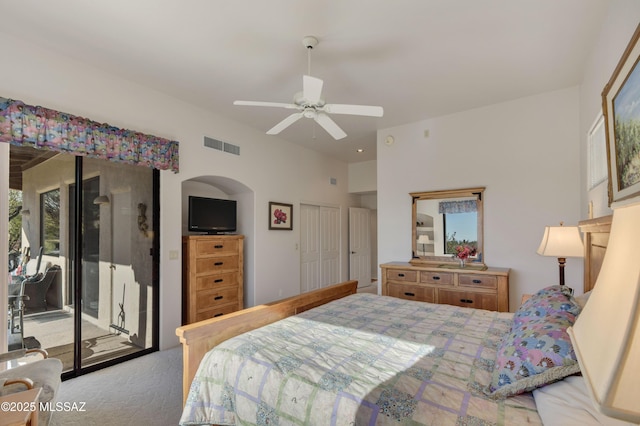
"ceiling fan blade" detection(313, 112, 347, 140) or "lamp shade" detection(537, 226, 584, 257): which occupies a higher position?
"ceiling fan blade" detection(313, 112, 347, 140)

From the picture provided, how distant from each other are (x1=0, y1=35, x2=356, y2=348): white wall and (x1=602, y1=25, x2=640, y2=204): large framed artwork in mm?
3883

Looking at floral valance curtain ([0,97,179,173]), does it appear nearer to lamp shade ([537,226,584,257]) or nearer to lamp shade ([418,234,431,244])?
lamp shade ([418,234,431,244])

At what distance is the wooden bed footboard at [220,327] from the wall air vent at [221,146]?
249 cm

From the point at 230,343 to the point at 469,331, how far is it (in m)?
1.51

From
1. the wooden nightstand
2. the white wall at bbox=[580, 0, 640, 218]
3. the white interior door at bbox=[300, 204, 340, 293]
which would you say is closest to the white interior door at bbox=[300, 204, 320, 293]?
the white interior door at bbox=[300, 204, 340, 293]

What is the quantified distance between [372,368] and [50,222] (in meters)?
3.07

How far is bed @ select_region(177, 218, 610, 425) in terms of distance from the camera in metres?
1.23

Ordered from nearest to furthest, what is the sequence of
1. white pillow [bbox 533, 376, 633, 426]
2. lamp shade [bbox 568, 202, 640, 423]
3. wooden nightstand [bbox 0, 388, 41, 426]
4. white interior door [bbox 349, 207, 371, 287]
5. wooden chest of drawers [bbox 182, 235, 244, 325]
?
lamp shade [bbox 568, 202, 640, 423]
white pillow [bbox 533, 376, 633, 426]
wooden nightstand [bbox 0, 388, 41, 426]
wooden chest of drawers [bbox 182, 235, 244, 325]
white interior door [bbox 349, 207, 371, 287]

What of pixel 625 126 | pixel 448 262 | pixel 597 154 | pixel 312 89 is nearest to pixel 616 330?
pixel 625 126

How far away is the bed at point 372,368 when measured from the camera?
4.04ft

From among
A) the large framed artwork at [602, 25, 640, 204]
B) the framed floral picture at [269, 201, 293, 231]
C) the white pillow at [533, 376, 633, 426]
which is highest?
the large framed artwork at [602, 25, 640, 204]

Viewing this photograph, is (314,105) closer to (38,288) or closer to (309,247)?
(38,288)

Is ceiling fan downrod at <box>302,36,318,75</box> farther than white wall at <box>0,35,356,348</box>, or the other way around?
white wall at <box>0,35,356,348</box>

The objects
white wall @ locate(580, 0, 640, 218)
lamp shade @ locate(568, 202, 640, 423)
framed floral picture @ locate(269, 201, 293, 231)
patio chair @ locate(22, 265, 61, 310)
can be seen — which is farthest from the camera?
framed floral picture @ locate(269, 201, 293, 231)
